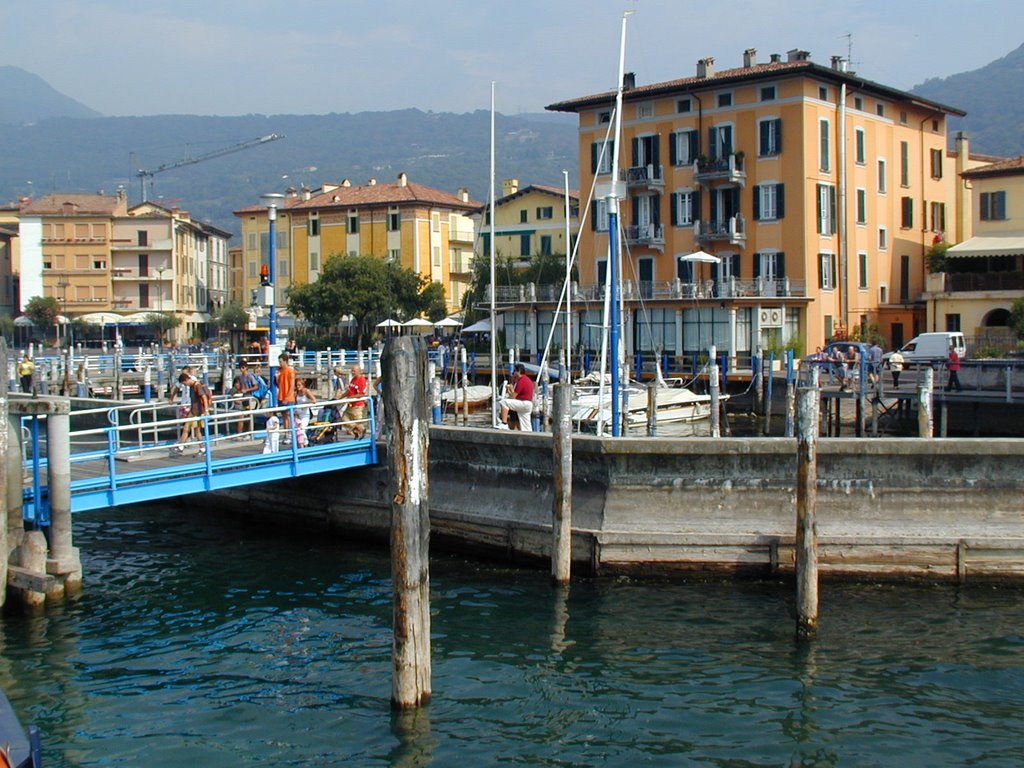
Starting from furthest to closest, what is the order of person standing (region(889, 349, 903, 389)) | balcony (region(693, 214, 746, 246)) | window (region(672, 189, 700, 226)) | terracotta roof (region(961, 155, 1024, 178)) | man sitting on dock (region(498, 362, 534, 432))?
window (region(672, 189, 700, 226)), terracotta roof (region(961, 155, 1024, 178)), balcony (region(693, 214, 746, 246)), person standing (region(889, 349, 903, 389)), man sitting on dock (region(498, 362, 534, 432))

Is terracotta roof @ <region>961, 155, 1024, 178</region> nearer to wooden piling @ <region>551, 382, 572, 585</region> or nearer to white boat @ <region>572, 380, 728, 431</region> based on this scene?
white boat @ <region>572, 380, 728, 431</region>

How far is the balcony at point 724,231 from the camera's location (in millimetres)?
58125

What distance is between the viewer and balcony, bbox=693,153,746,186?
190 ft

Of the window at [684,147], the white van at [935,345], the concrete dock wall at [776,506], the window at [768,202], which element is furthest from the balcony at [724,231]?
the concrete dock wall at [776,506]

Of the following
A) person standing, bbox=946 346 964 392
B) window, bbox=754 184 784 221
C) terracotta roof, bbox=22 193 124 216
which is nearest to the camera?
person standing, bbox=946 346 964 392

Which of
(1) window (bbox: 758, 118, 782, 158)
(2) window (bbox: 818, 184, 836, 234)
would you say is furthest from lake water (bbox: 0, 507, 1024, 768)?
(1) window (bbox: 758, 118, 782, 158)

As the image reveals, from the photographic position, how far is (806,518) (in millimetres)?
16328

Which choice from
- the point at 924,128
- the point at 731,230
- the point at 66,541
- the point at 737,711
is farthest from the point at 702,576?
the point at 924,128

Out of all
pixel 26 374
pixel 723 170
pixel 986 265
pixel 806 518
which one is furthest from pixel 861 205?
pixel 806 518

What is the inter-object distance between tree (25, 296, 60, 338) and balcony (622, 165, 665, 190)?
55168 millimetres

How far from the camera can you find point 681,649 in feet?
53.8

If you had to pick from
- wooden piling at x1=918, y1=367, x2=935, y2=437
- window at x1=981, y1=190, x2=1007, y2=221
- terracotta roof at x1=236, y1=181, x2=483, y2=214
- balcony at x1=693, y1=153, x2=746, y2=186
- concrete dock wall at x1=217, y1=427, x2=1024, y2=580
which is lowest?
concrete dock wall at x1=217, y1=427, x2=1024, y2=580

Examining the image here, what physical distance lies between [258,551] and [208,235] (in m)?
97.2

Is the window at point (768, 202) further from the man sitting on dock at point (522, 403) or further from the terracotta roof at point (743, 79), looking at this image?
the man sitting on dock at point (522, 403)
